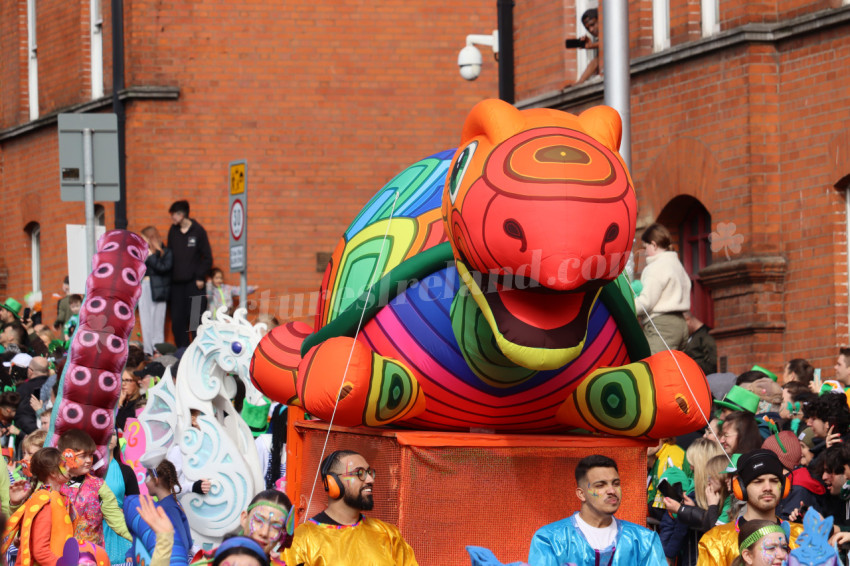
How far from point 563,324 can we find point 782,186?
877 centimetres

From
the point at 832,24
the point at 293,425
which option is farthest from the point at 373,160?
the point at 293,425

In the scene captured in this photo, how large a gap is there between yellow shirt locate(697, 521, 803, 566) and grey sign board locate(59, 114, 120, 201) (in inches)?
278

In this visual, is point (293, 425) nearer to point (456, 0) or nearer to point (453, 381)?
point (453, 381)

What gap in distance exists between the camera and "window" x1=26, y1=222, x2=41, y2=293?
28.8 metres

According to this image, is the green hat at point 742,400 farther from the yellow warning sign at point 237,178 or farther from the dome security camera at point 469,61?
the dome security camera at point 469,61

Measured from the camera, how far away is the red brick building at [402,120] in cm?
1569

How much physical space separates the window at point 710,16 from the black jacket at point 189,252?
26.4 ft

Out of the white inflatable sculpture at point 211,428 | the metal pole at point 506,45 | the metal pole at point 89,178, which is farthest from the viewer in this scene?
A: the metal pole at point 506,45

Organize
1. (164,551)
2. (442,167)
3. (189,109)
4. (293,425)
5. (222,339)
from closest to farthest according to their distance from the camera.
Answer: (164,551)
(442,167)
(293,425)
(222,339)
(189,109)

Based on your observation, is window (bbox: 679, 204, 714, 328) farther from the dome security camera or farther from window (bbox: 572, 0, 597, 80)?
window (bbox: 572, 0, 597, 80)

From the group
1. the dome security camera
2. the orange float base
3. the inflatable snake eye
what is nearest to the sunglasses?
the orange float base

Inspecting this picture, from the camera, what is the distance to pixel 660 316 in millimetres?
13164

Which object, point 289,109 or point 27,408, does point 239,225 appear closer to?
point 27,408

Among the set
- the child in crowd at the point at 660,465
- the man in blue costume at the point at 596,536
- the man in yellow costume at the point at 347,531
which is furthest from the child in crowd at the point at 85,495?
the child in crowd at the point at 660,465
